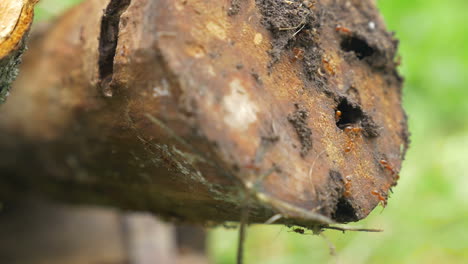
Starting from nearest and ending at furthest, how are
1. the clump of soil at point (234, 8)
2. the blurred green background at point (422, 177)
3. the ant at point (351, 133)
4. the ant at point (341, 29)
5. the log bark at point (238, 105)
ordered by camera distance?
the log bark at point (238, 105) → the clump of soil at point (234, 8) → the ant at point (351, 133) → the ant at point (341, 29) → the blurred green background at point (422, 177)

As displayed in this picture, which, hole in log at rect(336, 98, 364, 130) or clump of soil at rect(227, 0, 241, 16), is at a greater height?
clump of soil at rect(227, 0, 241, 16)

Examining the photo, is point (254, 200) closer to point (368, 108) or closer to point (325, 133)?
point (325, 133)

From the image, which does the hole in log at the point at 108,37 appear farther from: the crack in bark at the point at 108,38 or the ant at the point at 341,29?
the ant at the point at 341,29

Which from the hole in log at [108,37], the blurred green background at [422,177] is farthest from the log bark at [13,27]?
the blurred green background at [422,177]

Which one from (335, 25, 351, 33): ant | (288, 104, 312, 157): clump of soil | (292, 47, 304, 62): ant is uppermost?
(335, 25, 351, 33): ant

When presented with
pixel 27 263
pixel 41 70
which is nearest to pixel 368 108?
pixel 41 70

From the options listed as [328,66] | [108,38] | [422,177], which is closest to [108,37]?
[108,38]

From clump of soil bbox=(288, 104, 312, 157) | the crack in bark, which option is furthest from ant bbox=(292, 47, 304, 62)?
the crack in bark

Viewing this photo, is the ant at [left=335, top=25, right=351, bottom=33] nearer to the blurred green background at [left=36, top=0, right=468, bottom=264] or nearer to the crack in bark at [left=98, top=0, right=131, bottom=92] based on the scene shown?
the crack in bark at [left=98, top=0, right=131, bottom=92]
